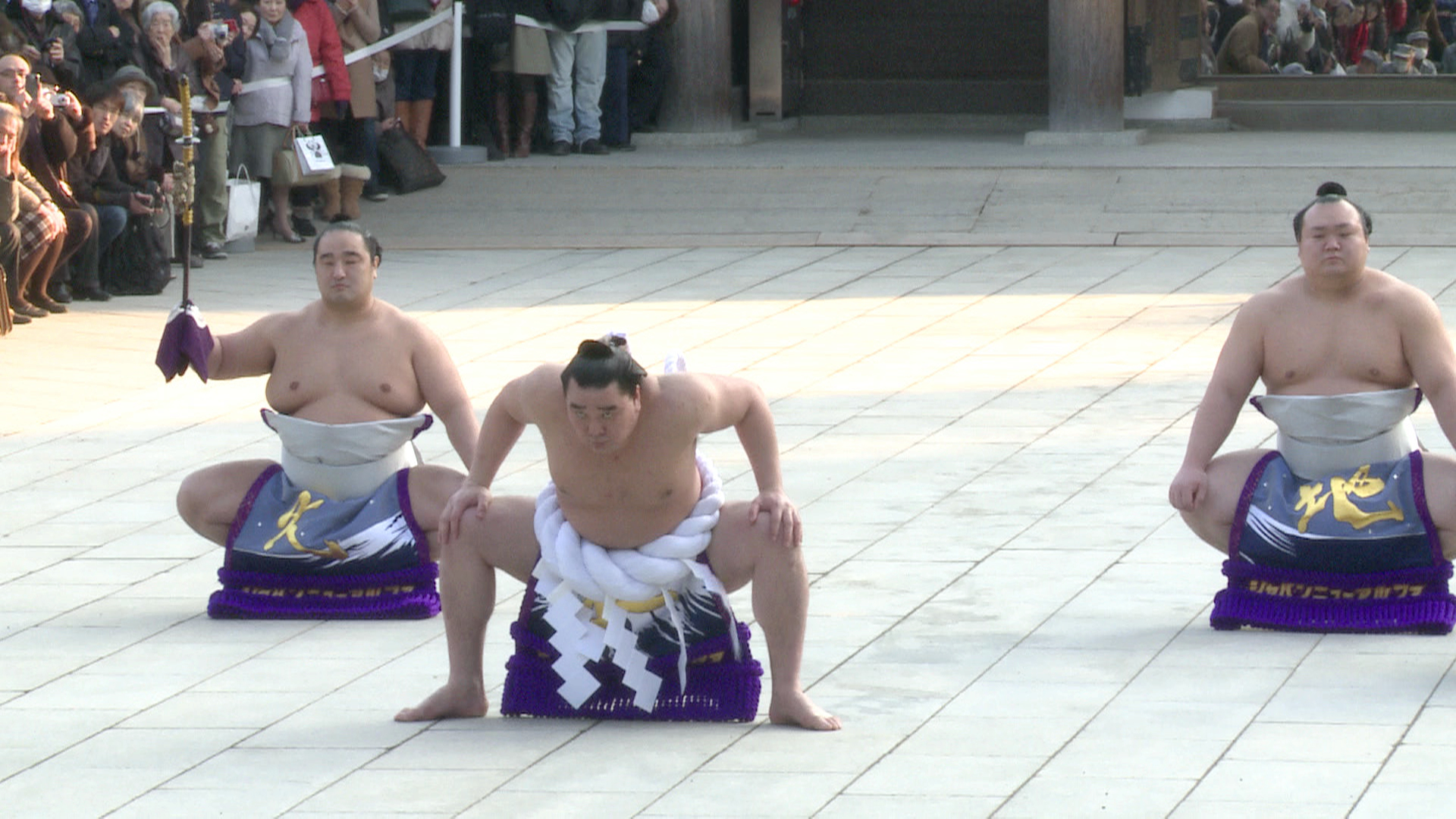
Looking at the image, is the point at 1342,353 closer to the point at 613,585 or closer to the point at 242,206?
the point at 613,585

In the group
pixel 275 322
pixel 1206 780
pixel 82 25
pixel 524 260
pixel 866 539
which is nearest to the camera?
pixel 1206 780

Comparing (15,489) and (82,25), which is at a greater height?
(82,25)

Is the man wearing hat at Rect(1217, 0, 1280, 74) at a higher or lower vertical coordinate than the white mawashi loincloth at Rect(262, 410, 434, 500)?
higher

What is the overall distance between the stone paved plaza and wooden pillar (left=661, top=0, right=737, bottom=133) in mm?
3011

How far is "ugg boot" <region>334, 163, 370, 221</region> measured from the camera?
12.2m

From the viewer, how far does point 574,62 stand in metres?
14.2

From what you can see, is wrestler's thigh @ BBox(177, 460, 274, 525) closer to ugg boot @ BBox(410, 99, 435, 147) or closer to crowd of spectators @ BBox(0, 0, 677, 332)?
crowd of spectators @ BBox(0, 0, 677, 332)

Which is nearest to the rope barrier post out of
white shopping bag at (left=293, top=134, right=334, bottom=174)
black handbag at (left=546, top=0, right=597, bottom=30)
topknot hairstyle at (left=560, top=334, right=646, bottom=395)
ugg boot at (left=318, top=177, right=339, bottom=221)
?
black handbag at (left=546, top=0, right=597, bottom=30)

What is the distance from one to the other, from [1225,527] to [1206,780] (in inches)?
49.1

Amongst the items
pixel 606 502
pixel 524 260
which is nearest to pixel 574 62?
pixel 524 260

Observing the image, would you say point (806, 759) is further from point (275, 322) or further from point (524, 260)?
point (524, 260)

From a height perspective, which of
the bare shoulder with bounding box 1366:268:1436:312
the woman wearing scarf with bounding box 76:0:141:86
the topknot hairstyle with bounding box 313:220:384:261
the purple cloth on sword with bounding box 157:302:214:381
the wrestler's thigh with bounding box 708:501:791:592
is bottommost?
the wrestler's thigh with bounding box 708:501:791:592

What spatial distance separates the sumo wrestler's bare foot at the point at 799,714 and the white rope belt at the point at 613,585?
0.14m

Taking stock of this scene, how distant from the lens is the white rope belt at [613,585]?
4.10 metres
